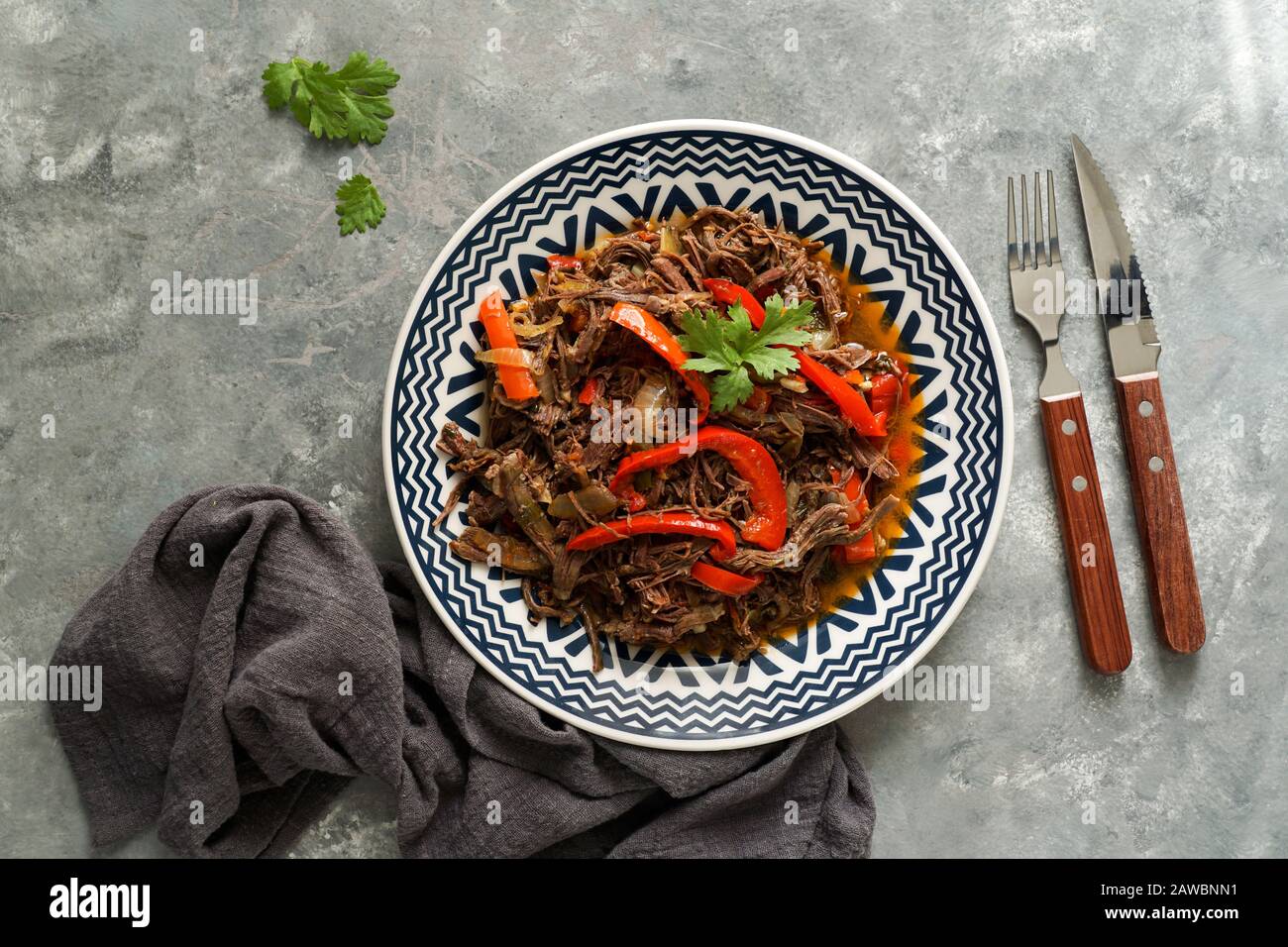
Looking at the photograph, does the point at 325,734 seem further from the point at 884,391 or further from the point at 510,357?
the point at 884,391

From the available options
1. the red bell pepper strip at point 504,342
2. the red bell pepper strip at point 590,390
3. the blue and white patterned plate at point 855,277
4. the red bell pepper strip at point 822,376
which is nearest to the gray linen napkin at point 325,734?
the blue and white patterned plate at point 855,277

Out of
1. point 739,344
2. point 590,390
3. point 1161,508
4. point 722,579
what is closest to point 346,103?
point 590,390

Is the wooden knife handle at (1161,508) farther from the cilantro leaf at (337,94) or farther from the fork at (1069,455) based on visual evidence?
the cilantro leaf at (337,94)

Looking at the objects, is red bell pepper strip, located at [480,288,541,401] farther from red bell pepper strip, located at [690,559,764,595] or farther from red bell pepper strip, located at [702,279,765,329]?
red bell pepper strip, located at [690,559,764,595]

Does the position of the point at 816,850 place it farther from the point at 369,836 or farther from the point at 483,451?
the point at 483,451

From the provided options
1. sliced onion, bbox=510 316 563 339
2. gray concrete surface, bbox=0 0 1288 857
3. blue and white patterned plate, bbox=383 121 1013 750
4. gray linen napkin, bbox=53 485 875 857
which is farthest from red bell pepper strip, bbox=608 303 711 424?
gray linen napkin, bbox=53 485 875 857
